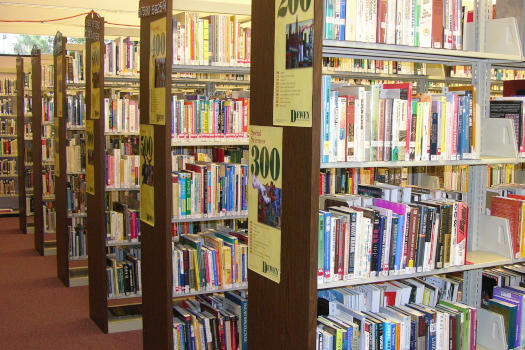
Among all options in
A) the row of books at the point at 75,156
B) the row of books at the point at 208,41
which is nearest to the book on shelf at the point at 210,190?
the row of books at the point at 208,41

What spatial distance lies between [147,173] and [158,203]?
0.28m

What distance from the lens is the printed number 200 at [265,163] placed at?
8.16 feet

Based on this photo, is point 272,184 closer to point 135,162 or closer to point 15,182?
point 135,162

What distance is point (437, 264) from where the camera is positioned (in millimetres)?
2859

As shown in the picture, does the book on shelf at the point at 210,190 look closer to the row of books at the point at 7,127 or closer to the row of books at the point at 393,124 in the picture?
the row of books at the point at 393,124

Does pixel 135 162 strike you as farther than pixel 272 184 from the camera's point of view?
Yes

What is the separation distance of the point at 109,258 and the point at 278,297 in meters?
3.07

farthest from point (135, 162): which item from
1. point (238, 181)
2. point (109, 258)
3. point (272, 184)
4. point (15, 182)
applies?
point (15, 182)

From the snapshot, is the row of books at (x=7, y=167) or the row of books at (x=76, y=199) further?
the row of books at (x=7, y=167)

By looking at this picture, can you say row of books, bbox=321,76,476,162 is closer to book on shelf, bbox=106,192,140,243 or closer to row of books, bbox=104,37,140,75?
book on shelf, bbox=106,192,140,243

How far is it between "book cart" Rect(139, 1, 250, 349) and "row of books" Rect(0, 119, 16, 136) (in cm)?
724

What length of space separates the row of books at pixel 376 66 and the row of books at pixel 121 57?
219 cm

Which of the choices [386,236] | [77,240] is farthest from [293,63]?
[77,240]

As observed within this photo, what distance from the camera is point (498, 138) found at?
3078 millimetres
